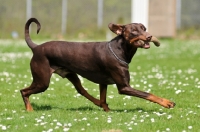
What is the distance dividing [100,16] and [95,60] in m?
29.8

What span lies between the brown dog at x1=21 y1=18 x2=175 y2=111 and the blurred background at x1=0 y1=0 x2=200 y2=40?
27895 mm

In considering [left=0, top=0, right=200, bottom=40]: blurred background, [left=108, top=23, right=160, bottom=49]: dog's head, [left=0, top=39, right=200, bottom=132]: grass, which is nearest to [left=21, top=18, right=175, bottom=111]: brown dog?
[left=108, top=23, right=160, bottom=49]: dog's head

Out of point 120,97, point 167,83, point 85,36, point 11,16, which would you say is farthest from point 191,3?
point 120,97

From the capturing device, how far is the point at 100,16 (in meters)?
38.7

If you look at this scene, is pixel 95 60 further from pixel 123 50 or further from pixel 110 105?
pixel 110 105

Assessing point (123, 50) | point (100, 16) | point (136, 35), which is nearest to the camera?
point (136, 35)

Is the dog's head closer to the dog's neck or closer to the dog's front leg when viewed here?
the dog's neck

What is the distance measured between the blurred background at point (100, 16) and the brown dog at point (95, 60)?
91.5 feet

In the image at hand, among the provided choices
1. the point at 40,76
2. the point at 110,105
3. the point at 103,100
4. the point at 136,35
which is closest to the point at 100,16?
the point at 110,105

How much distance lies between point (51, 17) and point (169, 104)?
30.0 m

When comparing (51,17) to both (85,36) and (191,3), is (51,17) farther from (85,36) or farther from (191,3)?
(191,3)

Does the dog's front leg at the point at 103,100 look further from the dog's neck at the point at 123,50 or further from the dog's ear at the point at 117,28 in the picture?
the dog's ear at the point at 117,28

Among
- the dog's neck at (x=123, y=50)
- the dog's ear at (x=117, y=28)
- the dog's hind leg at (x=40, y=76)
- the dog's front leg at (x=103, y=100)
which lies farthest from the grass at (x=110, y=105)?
the dog's ear at (x=117, y=28)

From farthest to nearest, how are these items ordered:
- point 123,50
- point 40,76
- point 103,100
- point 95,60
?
point 103,100
point 40,76
point 95,60
point 123,50
